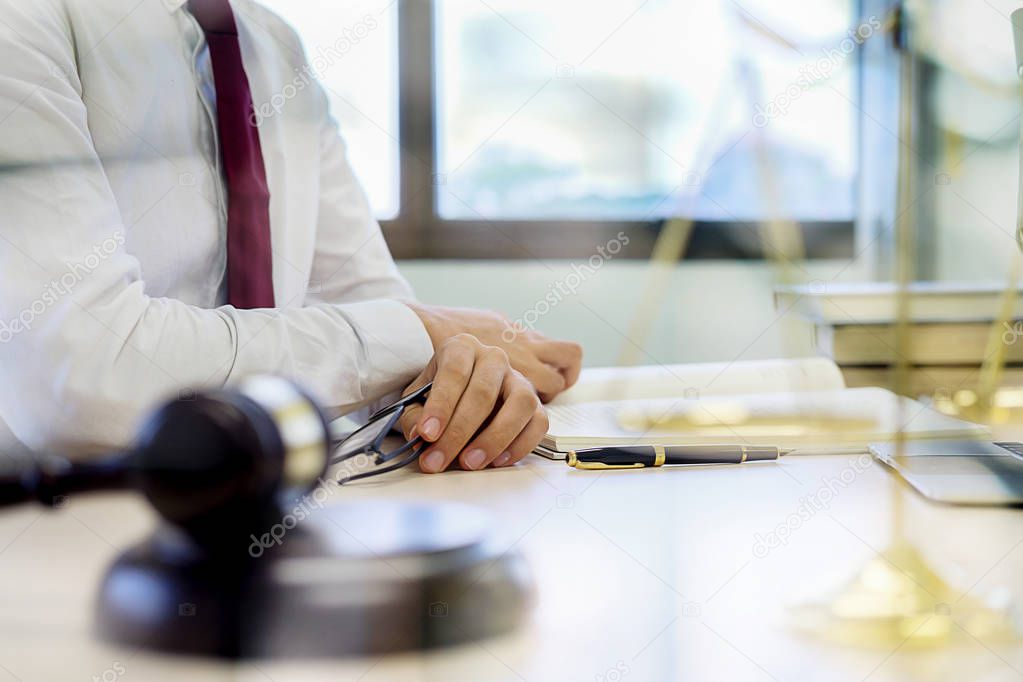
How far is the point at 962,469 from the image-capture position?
1.89 ft

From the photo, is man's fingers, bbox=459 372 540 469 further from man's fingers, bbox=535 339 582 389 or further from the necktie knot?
the necktie knot

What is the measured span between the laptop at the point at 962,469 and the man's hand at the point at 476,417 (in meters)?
0.27

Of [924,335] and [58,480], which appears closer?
[58,480]

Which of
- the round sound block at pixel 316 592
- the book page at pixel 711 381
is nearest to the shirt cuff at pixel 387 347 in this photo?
the book page at pixel 711 381

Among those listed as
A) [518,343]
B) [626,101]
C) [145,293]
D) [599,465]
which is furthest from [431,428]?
[626,101]

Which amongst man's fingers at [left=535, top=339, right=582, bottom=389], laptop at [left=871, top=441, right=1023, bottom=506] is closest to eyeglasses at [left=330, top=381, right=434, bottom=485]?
man's fingers at [left=535, top=339, right=582, bottom=389]

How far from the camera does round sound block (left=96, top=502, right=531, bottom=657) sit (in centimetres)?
29

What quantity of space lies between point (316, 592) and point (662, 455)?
0.38 m

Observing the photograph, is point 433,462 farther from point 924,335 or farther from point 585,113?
point 585,113

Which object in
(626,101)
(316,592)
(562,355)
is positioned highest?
(626,101)

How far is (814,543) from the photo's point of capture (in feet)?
1.35

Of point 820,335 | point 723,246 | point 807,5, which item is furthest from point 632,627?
point 807,5

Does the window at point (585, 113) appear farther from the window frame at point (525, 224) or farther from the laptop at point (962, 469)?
the laptop at point (962, 469)

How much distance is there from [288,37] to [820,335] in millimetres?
847
